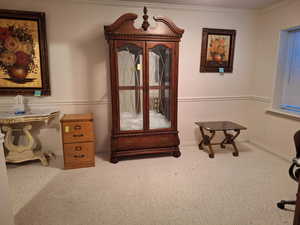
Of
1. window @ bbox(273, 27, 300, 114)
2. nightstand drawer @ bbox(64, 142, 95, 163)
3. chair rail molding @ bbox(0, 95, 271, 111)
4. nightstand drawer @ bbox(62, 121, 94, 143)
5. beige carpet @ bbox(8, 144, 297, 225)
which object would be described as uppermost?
window @ bbox(273, 27, 300, 114)

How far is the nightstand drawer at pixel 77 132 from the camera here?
8.39ft

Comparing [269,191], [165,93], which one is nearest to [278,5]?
[165,93]

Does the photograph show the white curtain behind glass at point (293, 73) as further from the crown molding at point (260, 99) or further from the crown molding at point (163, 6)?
the crown molding at point (163, 6)

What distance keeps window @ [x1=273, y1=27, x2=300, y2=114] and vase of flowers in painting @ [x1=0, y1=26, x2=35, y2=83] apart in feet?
12.3

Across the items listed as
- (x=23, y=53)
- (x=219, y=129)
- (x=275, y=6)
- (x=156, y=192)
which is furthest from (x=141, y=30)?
(x=275, y=6)

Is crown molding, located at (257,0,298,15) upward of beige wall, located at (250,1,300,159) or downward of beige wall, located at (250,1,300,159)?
upward

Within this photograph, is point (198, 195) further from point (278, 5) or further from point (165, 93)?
point (278, 5)

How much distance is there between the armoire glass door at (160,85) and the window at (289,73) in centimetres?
177

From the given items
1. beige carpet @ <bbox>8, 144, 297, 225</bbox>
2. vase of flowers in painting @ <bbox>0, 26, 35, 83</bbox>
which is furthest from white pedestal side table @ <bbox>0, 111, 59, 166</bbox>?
vase of flowers in painting @ <bbox>0, 26, 35, 83</bbox>

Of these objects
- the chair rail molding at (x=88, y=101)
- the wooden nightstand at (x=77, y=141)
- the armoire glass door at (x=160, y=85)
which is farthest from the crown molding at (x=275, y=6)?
the wooden nightstand at (x=77, y=141)

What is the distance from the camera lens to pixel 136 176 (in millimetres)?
2432

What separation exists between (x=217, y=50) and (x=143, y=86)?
1531 mm

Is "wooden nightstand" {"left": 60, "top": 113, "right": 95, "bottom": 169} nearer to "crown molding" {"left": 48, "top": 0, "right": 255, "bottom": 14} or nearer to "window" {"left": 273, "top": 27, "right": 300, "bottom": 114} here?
"crown molding" {"left": 48, "top": 0, "right": 255, "bottom": 14}

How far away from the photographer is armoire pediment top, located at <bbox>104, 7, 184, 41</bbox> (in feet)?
8.06
